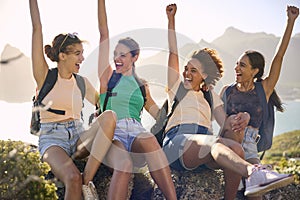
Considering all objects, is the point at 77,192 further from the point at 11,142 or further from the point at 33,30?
the point at 33,30

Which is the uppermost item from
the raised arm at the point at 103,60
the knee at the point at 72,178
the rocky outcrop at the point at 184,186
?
the raised arm at the point at 103,60

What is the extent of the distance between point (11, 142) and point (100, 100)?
4.42ft

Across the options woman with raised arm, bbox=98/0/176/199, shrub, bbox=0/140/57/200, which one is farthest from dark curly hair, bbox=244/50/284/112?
shrub, bbox=0/140/57/200

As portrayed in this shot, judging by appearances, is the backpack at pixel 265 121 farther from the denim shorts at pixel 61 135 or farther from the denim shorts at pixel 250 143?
the denim shorts at pixel 61 135

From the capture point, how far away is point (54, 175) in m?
4.19

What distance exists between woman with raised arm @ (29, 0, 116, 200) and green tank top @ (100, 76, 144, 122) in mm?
247

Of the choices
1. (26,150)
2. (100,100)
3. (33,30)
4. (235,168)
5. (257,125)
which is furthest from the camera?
(257,125)

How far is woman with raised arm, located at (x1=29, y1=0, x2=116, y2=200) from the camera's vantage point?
3.93m

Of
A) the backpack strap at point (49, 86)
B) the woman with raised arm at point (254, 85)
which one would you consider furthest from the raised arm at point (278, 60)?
the backpack strap at point (49, 86)

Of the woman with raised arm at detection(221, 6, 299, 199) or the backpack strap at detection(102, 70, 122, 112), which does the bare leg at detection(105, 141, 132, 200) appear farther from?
the woman with raised arm at detection(221, 6, 299, 199)

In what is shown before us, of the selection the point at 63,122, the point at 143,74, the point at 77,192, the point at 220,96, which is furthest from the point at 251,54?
the point at 77,192

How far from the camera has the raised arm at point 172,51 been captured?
16.7ft

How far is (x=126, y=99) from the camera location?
4.71 metres

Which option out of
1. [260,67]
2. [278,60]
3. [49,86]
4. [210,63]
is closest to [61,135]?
[49,86]
